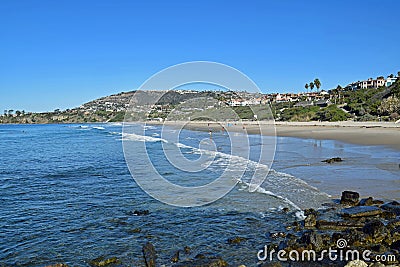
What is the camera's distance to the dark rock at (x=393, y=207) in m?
8.88

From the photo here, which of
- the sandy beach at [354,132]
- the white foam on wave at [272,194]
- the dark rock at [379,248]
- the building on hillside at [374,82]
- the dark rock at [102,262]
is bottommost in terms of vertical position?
the dark rock at [102,262]

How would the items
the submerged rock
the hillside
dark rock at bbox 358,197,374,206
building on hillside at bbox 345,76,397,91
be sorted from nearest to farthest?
1. the submerged rock
2. dark rock at bbox 358,197,374,206
3. the hillside
4. building on hillside at bbox 345,76,397,91

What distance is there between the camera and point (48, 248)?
7.83 meters

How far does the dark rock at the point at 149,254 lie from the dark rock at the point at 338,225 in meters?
3.89

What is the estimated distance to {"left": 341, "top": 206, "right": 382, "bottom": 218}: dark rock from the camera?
8.70 m

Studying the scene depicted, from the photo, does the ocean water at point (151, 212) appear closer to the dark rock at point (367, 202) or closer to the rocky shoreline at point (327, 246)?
the rocky shoreline at point (327, 246)

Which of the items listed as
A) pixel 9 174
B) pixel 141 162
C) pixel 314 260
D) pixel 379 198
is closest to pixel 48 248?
pixel 314 260

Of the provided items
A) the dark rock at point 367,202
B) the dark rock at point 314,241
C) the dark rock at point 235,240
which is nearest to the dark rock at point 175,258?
the dark rock at point 235,240

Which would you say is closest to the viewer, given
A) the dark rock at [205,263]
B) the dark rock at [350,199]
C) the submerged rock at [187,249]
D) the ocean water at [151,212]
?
the dark rock at [205,263]

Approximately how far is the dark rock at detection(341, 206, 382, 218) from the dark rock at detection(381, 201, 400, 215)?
292 mm

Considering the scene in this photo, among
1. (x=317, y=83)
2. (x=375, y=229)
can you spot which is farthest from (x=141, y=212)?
(x=317, y=83)

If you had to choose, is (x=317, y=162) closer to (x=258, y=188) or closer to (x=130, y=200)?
(x=258, y=188)

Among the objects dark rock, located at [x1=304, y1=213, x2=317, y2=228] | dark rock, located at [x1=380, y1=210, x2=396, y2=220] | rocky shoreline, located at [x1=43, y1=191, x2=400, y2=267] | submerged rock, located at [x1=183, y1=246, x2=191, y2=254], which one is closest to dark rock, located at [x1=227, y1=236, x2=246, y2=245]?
rocky shoreline, located at [x1=43, y1=191, x2=400, y2=267]

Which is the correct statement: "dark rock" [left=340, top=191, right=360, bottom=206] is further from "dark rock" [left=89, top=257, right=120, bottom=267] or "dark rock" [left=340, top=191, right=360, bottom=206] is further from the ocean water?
"dark rock" [left=89, top=257, right=120, bottom=267]
